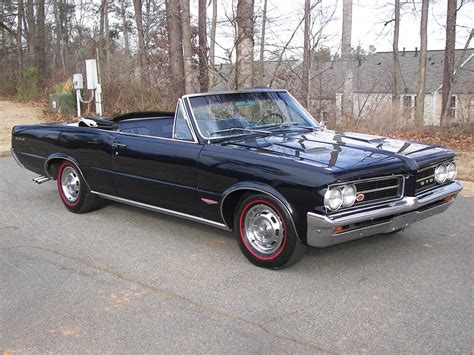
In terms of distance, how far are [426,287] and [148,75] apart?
15.7m

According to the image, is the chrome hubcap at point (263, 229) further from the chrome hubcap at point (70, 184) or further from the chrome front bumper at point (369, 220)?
the chrome hubcap at point (70, 184)

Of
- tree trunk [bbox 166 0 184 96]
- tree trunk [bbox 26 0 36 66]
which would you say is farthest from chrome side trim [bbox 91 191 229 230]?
tree trunk [bbox 26 0 36 66]

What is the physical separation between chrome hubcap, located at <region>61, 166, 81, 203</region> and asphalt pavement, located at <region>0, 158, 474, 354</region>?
2.23ft

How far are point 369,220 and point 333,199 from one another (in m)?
0.39

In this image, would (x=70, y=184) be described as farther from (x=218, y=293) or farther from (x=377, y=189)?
(x=377, y=189)

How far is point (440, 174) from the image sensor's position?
508 centimetres

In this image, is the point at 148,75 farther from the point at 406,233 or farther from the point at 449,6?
the point at 406,233

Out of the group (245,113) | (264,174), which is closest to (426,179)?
(264,174)

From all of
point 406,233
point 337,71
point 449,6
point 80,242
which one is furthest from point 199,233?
point 337,71

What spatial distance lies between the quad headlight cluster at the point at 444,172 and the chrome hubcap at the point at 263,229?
5.64 ft

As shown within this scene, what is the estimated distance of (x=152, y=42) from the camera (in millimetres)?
22062

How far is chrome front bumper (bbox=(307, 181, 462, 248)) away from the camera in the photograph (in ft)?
13.5

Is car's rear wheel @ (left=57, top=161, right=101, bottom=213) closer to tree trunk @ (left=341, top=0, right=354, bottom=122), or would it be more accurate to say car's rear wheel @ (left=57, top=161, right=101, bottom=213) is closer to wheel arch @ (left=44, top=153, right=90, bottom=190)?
wheel arch @ (left=44, top=153, right=90, bottom=190)

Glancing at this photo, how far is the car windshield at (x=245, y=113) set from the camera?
5359 millimetres
